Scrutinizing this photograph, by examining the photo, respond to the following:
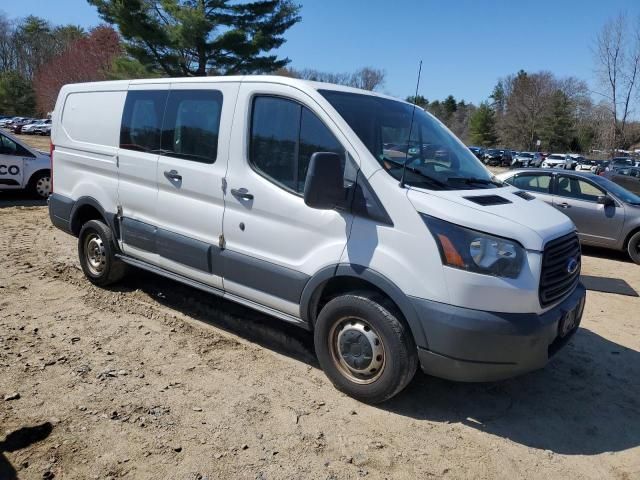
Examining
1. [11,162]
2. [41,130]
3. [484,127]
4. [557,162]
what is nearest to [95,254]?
[11,162]

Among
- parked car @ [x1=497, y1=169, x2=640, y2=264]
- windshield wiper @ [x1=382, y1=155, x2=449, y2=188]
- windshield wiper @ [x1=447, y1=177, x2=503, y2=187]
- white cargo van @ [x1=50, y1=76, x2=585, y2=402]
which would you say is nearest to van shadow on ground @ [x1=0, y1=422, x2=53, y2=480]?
white cargo van @ [x1=50, y1=76, x2=585, y2=402]

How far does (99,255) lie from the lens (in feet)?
17.9

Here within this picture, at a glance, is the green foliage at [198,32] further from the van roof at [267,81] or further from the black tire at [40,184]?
the van roof at [267,81]

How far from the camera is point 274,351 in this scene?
427cm

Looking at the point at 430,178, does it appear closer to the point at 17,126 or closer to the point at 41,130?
the point at 41,130

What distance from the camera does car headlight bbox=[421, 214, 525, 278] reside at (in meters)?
3.00

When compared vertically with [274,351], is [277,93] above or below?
above

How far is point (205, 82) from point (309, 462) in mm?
3142

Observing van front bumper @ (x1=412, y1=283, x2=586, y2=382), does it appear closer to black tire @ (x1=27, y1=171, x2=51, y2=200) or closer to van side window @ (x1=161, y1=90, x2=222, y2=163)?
van side window @ (x1=161, y1=90, x2=222, y2=163)

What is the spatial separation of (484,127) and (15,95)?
6778cm

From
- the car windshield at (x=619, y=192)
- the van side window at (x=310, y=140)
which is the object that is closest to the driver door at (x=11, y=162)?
the van side window at (x=310, y=140)

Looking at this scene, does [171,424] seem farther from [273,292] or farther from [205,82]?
[205,82]

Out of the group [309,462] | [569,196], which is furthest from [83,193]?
[569,196]

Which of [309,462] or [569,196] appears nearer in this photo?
[309,462]
